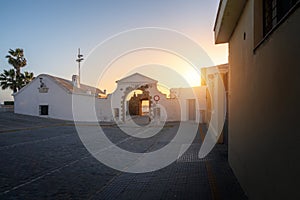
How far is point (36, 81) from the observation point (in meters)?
29.7

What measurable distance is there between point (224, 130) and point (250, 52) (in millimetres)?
7025

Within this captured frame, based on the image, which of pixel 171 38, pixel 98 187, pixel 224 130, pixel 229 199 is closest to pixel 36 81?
pixel 171 38

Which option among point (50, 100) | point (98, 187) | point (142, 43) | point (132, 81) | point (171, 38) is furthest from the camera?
point (50, 100)

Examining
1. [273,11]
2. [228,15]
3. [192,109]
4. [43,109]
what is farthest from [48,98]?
[273,11]

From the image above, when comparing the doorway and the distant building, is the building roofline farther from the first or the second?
the doorway

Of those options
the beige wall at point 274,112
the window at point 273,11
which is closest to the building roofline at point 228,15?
the beige wall at point 274,112

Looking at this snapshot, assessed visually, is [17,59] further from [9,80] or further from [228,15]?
[228,15]

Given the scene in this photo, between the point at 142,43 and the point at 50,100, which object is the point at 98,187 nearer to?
the point at 142,43

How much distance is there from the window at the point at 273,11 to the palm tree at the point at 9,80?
1499 inches

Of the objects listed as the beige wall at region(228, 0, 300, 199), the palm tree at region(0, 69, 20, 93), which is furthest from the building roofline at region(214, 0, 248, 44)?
the palm tree at region(0, 69, 20, 93)

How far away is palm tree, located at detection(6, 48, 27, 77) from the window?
3858 cm

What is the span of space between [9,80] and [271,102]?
39250 millimetres

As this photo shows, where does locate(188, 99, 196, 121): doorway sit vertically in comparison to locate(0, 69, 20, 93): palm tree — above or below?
below

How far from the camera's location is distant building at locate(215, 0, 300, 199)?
229 cm
